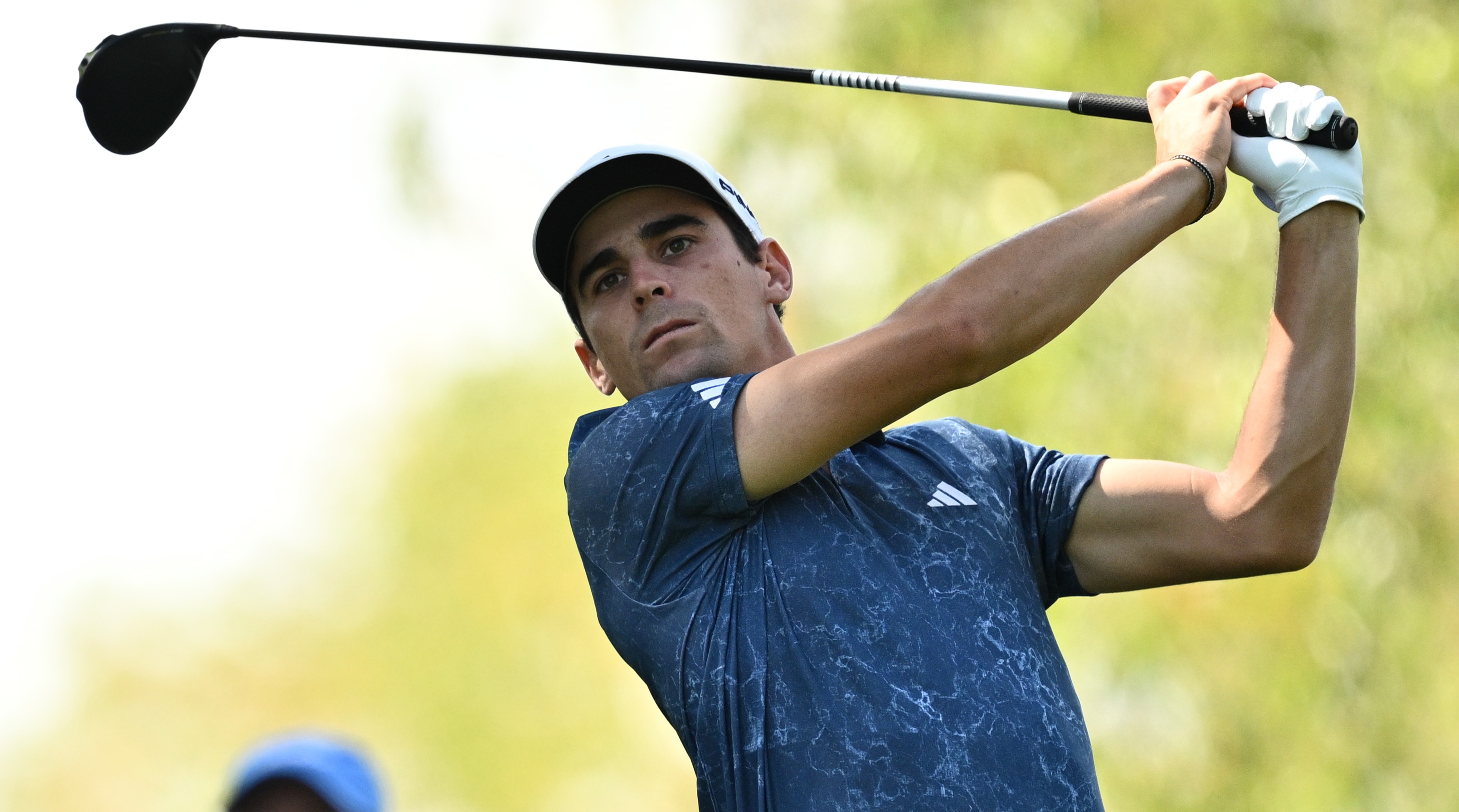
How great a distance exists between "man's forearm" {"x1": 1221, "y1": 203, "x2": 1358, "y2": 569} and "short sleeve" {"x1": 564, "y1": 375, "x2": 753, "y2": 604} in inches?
37.7

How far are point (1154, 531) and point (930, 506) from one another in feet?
1.60

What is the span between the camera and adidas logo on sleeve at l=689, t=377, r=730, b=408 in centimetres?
293

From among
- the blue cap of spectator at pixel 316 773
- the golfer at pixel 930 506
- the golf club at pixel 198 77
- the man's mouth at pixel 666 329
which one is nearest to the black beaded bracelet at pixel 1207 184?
the golfer at pixel 930 506

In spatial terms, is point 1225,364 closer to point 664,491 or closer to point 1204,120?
point 1204,120

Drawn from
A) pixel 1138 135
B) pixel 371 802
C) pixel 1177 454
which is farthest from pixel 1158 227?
pixel 1138 135

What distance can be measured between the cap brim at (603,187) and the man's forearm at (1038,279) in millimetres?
817

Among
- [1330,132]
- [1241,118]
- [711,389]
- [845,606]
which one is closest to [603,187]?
[711,389]

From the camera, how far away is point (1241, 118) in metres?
2.96

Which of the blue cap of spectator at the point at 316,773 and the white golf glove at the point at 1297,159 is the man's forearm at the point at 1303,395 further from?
the blue cap of spectator at the point at 316,773

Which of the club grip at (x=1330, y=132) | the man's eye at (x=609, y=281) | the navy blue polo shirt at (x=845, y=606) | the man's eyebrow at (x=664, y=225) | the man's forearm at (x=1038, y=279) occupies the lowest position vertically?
A: the navy blue polo shirt at (x=845, y=606)

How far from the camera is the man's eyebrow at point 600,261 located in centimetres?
336

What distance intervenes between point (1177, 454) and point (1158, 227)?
3965 millimetres

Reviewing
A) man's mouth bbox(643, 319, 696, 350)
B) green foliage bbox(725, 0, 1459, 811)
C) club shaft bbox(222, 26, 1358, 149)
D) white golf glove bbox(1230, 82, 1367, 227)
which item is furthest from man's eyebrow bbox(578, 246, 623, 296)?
green foliage bbox(725, 0, 1459, 811)

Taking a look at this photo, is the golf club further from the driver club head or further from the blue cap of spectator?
the blue cap of spectator
